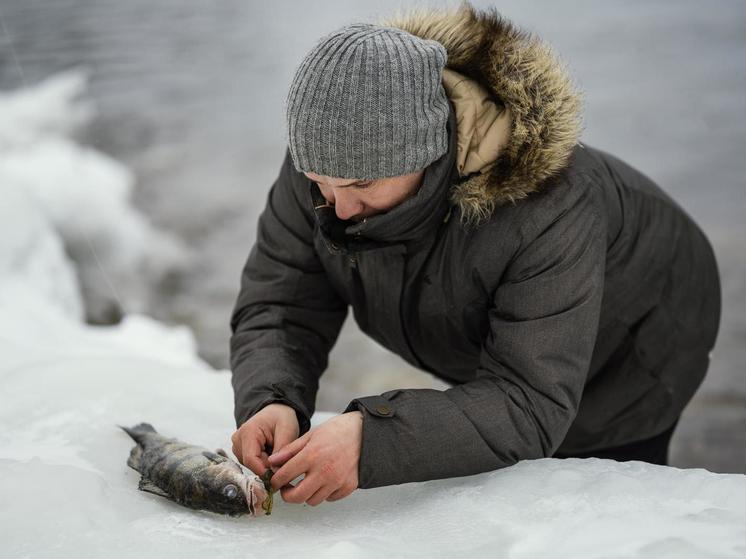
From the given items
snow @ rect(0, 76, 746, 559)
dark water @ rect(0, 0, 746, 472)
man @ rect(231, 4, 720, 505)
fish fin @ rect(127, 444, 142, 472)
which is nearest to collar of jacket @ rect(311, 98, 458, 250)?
man @ rect(231, 4, 720, 505)

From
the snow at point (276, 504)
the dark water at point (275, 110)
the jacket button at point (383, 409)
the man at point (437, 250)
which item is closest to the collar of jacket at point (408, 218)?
the man at point (437, 250)

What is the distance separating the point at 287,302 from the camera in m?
2.35

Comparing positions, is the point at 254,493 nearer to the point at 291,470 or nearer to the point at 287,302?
the point at 291,470

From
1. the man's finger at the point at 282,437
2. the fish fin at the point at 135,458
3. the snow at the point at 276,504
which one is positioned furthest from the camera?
the fish fin at the point at 135,458

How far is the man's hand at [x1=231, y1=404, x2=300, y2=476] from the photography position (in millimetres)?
1898

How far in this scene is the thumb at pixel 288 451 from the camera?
1.80 meters

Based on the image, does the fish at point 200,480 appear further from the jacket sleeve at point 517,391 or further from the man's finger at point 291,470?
the jacket sleeve at point 517,391

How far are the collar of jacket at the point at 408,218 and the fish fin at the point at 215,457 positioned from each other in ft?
1.78

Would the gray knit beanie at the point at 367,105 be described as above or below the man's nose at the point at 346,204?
above

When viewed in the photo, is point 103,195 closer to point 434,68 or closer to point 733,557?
point 434,68

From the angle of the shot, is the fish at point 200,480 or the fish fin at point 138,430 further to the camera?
the fish fin at point 138,430

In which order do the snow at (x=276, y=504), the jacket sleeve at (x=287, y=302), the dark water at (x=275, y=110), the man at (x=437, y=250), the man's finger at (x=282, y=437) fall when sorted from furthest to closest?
the dark water at (x=275, y=110) < the jacket sleeve at (x=287, y=302) < the man's finger at (x=282, y=437) < the man at (x=437, y=250) < the snow at (x=276, y=504)

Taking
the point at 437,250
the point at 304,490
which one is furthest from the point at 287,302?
the point at 304,490

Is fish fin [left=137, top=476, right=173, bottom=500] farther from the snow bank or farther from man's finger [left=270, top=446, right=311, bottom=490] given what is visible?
the snow bank
